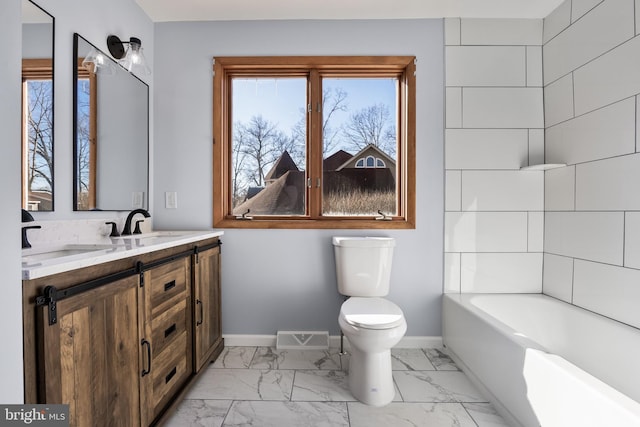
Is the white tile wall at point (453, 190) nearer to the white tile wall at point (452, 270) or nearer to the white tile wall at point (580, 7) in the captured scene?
the white tile wall at point (452, 270)

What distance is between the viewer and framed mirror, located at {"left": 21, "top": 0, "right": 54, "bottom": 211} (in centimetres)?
128

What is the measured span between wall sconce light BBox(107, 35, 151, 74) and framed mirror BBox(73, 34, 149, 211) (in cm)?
6

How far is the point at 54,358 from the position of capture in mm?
807

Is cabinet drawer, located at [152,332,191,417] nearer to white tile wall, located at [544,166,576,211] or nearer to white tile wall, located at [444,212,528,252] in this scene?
white tile wall, located at [444,212,528,252]

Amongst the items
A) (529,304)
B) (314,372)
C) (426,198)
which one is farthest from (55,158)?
(529,304)

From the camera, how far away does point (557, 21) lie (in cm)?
203

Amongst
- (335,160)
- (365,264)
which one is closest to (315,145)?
(335,160)

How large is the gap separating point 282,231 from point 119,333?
1258mm

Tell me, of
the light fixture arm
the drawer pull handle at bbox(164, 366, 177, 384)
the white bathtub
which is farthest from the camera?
the light fixture arm

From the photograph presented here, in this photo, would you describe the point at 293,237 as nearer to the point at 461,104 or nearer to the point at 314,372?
the point at 314,372

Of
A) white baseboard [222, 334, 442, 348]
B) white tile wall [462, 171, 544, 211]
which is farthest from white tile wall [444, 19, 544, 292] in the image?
white baseboard [222, 334, 442, 348]

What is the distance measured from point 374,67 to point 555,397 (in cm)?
211

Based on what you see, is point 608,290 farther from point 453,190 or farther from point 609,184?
point 453,190

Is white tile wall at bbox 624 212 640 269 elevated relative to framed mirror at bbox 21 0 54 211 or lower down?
lower down
